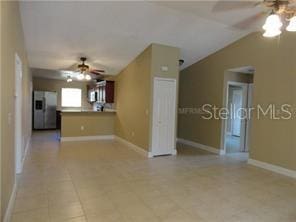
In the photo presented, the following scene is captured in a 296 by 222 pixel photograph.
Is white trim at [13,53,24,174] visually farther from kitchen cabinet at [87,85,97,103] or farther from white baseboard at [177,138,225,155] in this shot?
kitchen cabinet at [87,85,97,103]

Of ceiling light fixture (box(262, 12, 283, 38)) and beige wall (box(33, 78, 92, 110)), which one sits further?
beige wall (box(33, 78, 92, 110))

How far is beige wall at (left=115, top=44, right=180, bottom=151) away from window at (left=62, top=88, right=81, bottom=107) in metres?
4.38

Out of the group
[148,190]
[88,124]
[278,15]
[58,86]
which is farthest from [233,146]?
[58,86]

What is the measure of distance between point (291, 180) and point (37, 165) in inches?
188

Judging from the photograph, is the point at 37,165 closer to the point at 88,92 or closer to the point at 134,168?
the point at 134,168

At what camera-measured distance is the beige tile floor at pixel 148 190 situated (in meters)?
2.58

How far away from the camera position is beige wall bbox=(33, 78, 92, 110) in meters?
9.81

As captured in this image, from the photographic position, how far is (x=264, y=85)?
4.67m

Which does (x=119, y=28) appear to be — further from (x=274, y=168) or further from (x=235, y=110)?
(x=235, y=110)

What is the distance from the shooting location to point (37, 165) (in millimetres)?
4375

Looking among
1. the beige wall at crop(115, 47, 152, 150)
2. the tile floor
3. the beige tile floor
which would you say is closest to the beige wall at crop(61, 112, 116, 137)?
the beige wall at crop(115, 47, 152, 150)

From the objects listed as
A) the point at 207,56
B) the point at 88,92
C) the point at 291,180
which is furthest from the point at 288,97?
the point at 88,92

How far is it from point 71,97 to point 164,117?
661 centimetres

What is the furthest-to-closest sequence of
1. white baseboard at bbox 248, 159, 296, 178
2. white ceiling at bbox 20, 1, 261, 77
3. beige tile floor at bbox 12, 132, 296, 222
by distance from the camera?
white baseboard at bbox 248, 159, 296, 178 → white ceiling at bbox 20, 1, 261, 77 → beige tile floor at bbox 12, 132, 296, 222
